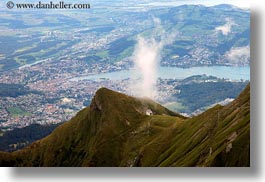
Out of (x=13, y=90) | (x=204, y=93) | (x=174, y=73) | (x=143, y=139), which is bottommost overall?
(x=143, y=139)

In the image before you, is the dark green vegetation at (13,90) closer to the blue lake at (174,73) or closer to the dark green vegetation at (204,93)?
the blue lake at (174,73)

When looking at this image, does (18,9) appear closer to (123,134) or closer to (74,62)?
(74,62)

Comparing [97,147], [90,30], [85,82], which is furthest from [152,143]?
[90,30]

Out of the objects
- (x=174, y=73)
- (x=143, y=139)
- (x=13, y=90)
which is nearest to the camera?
(x=13, y=90)

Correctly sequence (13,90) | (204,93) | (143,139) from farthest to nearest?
1. (143,139)
2. (204,93)
3. (13,90)

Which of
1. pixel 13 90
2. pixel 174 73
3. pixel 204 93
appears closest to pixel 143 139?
pixel 204 93

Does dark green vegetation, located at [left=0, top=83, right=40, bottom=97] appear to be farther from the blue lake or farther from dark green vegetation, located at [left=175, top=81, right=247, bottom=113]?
dark green vegetation, located at [left=175, top=81, right=247, bottom=113]

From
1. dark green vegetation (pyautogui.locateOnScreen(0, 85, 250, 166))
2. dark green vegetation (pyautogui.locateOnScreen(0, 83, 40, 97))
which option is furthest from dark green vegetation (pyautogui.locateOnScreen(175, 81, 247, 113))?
dark green vegetation (pyautogui.locateOnScreen(0, 83, 40, 97))

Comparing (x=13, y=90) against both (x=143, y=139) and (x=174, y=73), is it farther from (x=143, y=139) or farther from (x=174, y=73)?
(x=143, y=139)
